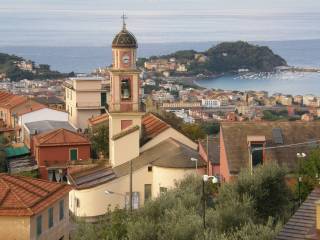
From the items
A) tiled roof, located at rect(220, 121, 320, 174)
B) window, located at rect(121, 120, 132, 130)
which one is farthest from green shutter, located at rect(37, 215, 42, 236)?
window, located at rect(121, 120, 132, 130)

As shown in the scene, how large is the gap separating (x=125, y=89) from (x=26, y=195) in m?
11.9

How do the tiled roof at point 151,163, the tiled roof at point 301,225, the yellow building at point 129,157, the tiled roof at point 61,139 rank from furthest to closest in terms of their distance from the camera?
the tiled roof at point 61,139 < the yellow building at point 129,157 < the tiled roof at point 151,163 < the tiled roof at point 301,225

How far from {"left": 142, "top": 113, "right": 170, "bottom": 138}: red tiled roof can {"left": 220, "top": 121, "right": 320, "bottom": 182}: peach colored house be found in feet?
20.0

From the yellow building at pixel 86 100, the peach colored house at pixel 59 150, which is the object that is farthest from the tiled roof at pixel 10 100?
the peach colored house at pixel 59 150

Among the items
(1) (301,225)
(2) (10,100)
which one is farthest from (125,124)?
(2) (10,100)

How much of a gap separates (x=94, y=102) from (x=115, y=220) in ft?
99.3

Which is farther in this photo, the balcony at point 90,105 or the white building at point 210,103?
the white building at point 210,103

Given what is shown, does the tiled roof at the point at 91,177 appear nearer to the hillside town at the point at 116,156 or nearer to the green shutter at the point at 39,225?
the hillside town at the point at 116,156

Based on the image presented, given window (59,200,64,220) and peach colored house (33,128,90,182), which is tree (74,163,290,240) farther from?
peach colored house (33,128,90,182)

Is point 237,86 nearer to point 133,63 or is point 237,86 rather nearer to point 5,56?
point 5,56

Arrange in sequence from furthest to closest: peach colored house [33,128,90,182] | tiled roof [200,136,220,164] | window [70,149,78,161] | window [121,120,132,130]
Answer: window [70,149,78,161]
peach colored house [33,128,90,182]
window [121,120,132,130]
tiled roof [200,136,220,164]

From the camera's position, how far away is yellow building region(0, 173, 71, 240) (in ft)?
56.0

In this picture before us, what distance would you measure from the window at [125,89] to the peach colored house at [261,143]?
693 centimetres

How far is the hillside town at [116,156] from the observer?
18.1 meters
